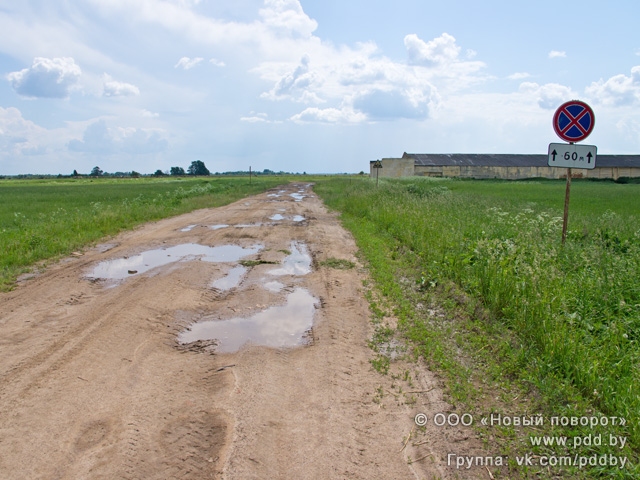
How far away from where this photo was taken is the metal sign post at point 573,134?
7.62 metres

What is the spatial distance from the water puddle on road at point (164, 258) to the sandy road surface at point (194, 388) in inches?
25.6

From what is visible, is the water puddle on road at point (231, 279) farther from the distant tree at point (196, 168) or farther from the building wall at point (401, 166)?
the distant tree at point (196, 168)

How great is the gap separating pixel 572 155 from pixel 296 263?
5.56 metres

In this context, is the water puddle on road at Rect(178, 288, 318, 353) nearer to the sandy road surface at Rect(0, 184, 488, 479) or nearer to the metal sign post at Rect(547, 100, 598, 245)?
the sandy road surface at Rect(0, 184, 488, 479)

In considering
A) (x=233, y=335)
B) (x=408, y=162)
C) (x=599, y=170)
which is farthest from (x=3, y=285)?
(x=599, y=170)

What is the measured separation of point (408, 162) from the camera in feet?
224

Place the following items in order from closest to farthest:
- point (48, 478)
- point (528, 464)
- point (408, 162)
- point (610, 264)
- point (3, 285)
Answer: point (48, 478), point (528, 464), point (610, 264), point (3, 285), point (408, 162)

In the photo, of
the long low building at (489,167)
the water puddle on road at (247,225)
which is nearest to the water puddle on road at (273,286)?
the water puddle on road at (247,225)

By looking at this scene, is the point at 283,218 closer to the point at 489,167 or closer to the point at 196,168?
the point at 489,167

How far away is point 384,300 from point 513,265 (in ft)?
6.88

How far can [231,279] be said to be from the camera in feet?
26.4

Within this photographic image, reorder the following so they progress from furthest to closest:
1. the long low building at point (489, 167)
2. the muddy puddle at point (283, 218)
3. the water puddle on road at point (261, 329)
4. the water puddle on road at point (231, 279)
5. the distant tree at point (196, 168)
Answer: the distant tree at point (196, 168)
the long low building at point (489, 167)
the muddy puddle at point (283, 218)
the water puddle on road at point (231, 279)
the water puddle on road at point (261, 329)

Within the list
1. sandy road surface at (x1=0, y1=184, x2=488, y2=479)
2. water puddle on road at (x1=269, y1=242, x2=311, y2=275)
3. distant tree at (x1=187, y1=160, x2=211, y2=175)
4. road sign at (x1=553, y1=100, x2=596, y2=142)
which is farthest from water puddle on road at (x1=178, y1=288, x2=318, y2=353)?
distant tree at (x1=187, y1=160, x2=211, y2=175)

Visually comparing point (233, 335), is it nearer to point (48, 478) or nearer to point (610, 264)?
point (48, 478)
